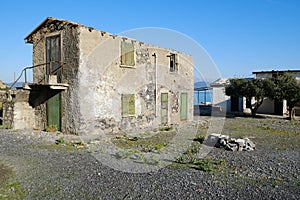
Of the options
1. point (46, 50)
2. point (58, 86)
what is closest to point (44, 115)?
point (58, 86)

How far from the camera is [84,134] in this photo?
11133 millimetres

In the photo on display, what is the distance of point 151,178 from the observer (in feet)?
18.5

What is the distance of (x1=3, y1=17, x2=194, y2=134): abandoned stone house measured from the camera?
11.1 m

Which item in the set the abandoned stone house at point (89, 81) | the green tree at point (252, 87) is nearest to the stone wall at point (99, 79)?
the abandoned stone house at point (89, 81)

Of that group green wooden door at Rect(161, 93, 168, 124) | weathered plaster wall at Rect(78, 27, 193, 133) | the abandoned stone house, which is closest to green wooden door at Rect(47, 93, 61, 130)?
the abandoned stone house

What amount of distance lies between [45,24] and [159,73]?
6.73 m

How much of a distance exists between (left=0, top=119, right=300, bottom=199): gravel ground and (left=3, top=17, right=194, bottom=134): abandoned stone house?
3.65 meters

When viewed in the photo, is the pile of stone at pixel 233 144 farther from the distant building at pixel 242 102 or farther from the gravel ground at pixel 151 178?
the distant building at pixel 242 102

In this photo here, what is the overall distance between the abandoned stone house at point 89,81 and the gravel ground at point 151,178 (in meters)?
3.65

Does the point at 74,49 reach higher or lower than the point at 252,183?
higher

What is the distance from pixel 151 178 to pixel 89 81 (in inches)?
266

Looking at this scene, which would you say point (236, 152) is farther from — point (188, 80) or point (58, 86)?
point (188, 80)

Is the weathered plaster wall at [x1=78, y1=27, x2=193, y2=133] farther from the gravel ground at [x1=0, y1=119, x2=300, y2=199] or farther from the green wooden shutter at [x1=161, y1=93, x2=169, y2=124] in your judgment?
the gravel ground at [x1=0, y1=119, x2=300, y2=199]

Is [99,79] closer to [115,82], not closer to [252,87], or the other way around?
[115,82]
